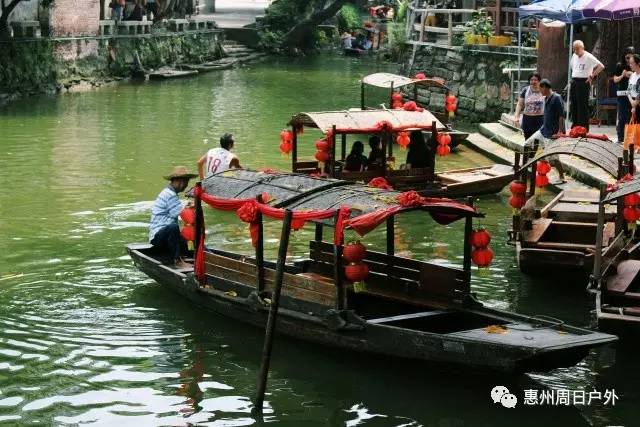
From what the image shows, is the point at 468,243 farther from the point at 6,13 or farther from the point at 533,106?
the point at 6,13

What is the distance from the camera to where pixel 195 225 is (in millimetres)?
12156

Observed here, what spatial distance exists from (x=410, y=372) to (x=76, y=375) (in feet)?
9.68

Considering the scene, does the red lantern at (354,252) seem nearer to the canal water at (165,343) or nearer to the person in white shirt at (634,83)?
the canal water at (165,343)

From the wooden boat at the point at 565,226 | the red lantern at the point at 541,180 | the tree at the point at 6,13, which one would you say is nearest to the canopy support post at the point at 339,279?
the wooden boat at the point at 565,226

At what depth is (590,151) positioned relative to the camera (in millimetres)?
13102

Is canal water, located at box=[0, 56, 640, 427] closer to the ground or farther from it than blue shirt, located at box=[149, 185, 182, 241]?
closer to the ground

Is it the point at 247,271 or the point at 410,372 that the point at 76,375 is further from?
the point at 410,372

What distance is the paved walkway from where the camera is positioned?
54406mm

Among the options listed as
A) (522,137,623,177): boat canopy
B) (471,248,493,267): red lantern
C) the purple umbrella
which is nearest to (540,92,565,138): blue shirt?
the purple umbrella

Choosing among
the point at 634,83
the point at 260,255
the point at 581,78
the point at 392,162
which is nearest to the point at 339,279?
the point at 260,255

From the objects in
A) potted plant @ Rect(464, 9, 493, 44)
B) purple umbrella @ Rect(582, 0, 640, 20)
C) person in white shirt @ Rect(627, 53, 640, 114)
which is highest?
purple umbrella @ Rect(582, 0, 640, 20)

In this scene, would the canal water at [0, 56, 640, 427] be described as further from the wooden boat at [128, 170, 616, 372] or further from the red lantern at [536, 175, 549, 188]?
the red lantern at [536, 175, 549, 188]

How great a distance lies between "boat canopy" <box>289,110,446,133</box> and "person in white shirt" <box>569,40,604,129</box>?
341 centimetres

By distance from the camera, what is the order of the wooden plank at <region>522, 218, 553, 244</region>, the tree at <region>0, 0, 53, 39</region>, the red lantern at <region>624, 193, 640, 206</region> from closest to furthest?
the red lantern at <region>624, 193, 640, 206</region> → the wooden plank at <region>522, 218, 553, 244</region> → the tree at <region>0, 0, 53, 39</region>
